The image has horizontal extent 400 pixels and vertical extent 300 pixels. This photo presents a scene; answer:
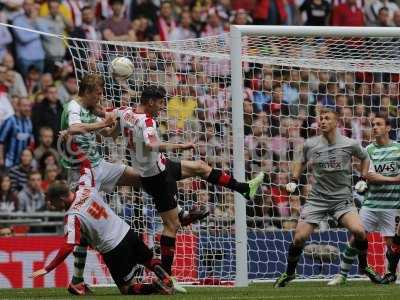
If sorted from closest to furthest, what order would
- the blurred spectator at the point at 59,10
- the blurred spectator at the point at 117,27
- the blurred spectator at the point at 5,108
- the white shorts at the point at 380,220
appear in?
the white shorts at the point at 380,220 < the blurred spectator at the point at 5,108 < the blurred spectator at the point at 59,10 < the blurred spectator at the point at 117,27

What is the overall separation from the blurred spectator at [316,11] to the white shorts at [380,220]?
862 cm

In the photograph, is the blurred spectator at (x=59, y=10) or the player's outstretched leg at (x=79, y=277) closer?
the player's outstretched leg at (x=79, y=277)

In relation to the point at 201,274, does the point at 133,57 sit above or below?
above

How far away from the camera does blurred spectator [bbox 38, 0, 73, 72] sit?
64.4ft

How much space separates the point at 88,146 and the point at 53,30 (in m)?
6.65

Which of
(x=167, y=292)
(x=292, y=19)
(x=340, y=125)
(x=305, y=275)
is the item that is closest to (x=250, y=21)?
(x=292, y=19)

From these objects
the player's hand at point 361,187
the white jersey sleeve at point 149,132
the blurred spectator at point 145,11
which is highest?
the white jersey sleeve at point 149,132

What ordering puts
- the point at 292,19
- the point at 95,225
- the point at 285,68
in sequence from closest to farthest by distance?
the point at 95,225 < the point at 285,68 < the point at 292,19

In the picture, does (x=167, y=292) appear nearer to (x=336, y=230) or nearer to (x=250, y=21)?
(x=336, y=230)

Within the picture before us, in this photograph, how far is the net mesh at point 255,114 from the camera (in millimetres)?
15016

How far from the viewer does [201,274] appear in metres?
15.1

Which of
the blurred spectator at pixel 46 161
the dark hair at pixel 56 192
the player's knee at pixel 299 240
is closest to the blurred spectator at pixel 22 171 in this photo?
the blurred spectator at pixel 46 161

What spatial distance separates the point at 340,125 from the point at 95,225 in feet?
20.0

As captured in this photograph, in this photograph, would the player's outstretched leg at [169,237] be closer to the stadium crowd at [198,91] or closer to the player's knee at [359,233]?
the stadium crowd at [198,91]
